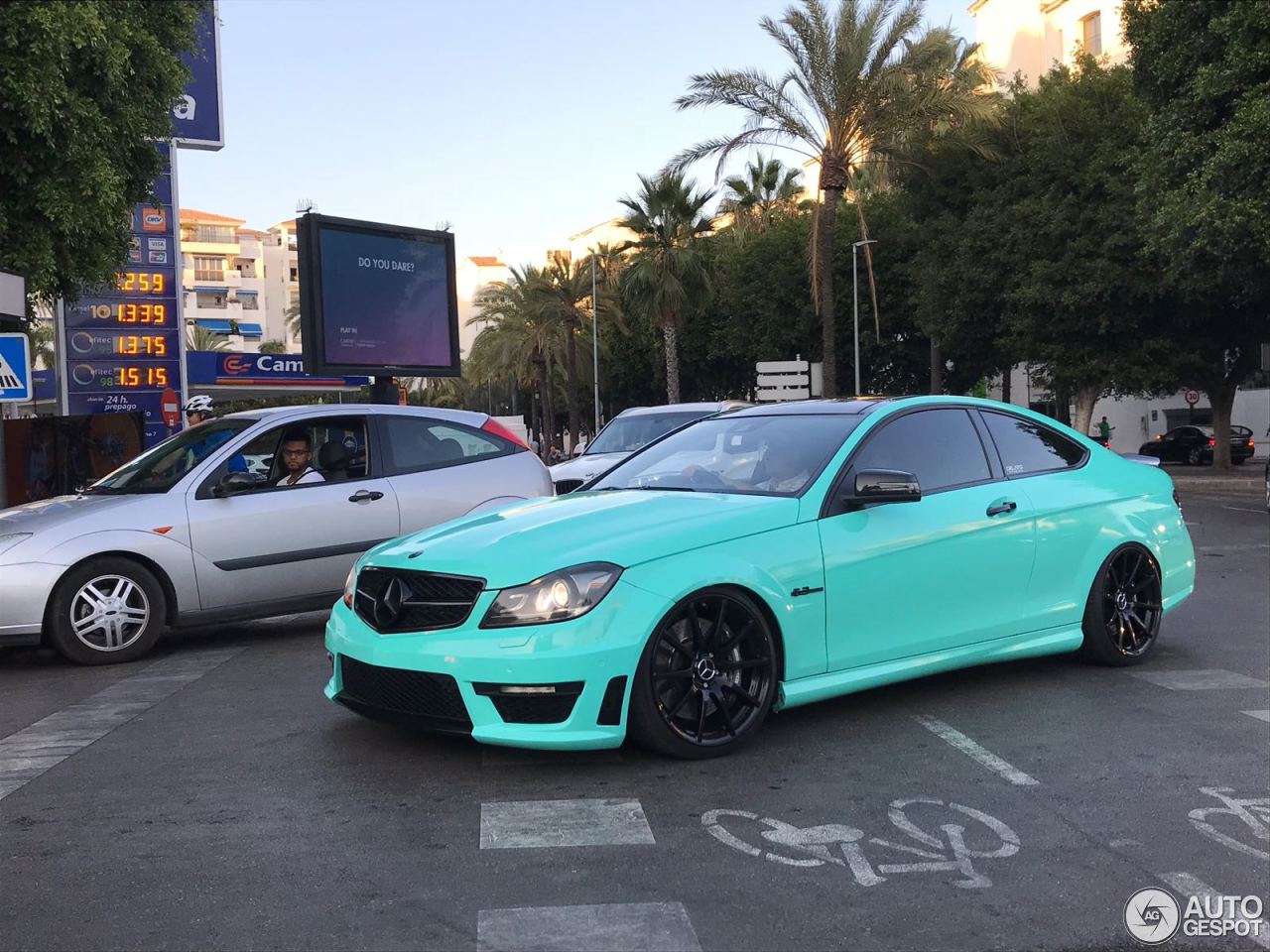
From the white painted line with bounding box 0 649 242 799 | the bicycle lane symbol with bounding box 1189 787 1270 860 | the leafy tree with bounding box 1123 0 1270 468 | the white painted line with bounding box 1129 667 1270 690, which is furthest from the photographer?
the leafy tree with bounding box 1123 0 1270 468

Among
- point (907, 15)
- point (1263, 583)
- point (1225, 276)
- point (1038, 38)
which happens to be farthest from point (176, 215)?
point (1038, 38)

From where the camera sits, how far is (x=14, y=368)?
38.9 feet

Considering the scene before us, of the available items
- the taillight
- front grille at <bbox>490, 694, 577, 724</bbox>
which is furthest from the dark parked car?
front grille at <bbox>490, 694, 577, 724</bbox>

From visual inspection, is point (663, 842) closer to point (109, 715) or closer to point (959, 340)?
point (109, 715)

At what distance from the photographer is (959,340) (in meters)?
35.4

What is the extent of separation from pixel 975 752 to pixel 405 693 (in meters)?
2.23

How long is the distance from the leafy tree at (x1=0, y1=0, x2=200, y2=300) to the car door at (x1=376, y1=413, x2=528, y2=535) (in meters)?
5.81

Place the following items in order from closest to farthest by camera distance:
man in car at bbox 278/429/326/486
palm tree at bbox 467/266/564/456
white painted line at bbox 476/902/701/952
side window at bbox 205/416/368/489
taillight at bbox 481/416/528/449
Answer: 1. white painted line at bbox 476/902/701/952
2. side window at bbox 205/416/368/489
3. man in car at bbox 278/429/326/486
4. taillight at bbox 481/416/528/449
5. palm tree at bbox 467/266/564/456

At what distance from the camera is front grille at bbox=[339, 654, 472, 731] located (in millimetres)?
4645

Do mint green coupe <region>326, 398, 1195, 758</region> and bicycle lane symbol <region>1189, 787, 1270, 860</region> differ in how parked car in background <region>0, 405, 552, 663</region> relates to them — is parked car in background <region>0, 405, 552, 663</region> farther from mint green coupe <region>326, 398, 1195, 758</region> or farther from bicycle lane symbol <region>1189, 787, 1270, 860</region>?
bicycle lane symbol <region>1189, 787, 1270, 860</region>

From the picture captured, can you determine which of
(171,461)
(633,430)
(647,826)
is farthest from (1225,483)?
(647,826)

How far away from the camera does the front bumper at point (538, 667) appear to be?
4520mm

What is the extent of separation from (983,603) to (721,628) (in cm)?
159

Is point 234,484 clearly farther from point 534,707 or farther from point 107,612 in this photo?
point 534,707
